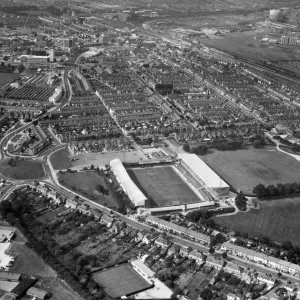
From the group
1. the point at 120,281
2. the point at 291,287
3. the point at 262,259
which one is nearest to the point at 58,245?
the point at 120,281

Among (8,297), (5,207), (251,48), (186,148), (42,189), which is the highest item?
(251,48)

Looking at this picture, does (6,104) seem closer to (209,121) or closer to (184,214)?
(209,121)

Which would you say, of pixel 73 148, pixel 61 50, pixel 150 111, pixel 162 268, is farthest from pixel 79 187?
pixel 61 50

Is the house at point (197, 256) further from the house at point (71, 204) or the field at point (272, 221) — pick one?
the house at point (71, 204)

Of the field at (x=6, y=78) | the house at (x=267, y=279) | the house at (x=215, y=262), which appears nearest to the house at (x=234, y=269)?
the house at (x=215, y=262)

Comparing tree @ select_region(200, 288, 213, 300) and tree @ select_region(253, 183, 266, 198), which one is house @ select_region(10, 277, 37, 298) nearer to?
tree @ select_region(200, 288, 213, 300)

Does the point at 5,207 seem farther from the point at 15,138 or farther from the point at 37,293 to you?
the point at 15,138
